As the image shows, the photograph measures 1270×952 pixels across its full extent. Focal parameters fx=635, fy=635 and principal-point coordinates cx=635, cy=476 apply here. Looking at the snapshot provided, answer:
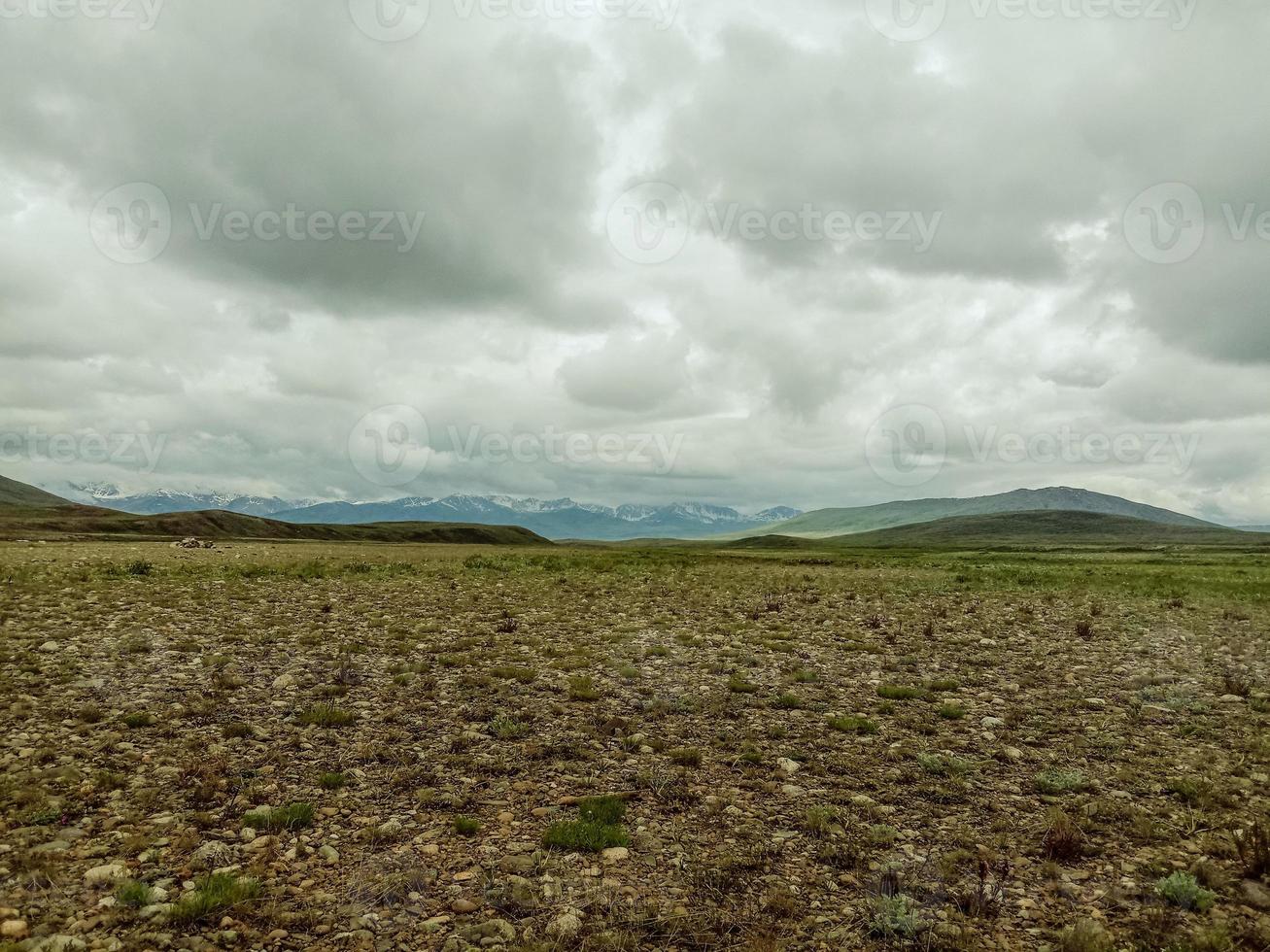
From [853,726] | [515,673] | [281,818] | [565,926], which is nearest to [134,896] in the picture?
[281,818]

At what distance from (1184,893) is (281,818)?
1120 cm

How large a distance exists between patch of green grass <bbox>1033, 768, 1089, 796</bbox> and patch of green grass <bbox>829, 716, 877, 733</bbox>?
3.07 metres

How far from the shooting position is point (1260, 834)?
26.6ft

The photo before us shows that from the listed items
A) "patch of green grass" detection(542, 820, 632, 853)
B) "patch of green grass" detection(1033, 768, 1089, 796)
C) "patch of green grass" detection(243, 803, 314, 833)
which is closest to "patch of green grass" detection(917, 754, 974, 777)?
"patch of green grass" detection(1033, 768, 1089, 796)

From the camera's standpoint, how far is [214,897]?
22.3ft

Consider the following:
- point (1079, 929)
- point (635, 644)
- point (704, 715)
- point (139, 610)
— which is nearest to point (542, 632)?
point (635, 644)

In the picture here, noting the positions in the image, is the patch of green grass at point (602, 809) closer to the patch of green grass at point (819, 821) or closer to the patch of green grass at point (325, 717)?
the patch of green grass at point (819, 821)

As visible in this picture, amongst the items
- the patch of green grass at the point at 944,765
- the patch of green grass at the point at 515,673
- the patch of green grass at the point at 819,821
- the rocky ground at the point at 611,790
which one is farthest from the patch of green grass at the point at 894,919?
the patch of green grass at the point at 515,673

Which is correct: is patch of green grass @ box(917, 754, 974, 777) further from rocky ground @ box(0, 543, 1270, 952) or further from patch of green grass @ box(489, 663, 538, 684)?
patch of green grass @ box(489, 663, 538, 684)

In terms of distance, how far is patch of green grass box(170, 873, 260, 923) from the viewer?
258 inches

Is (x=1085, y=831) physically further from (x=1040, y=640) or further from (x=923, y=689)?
(x=1040, y=640)

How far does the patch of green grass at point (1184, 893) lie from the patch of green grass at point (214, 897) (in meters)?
10.3

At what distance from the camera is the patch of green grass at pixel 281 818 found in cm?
847

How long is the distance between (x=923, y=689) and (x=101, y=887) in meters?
15.9
